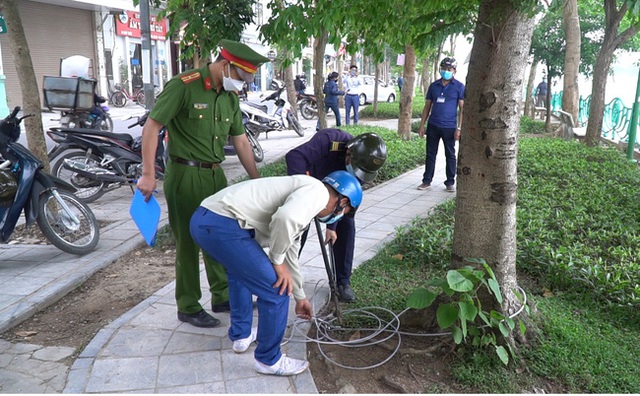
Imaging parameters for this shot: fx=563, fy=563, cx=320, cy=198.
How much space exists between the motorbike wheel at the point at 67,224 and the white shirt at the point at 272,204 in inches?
103

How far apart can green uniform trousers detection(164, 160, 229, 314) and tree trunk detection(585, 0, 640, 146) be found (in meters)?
9.21

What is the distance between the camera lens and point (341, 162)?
3.59 meters

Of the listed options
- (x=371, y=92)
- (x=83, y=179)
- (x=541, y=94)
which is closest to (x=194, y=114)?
(x=83, y=179)

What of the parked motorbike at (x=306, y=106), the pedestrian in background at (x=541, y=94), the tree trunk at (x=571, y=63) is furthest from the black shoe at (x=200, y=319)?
the pedestrian in background at (x=541, y=94)

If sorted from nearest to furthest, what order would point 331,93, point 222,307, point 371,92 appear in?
point 222,307 < point 331,93 < point 371,92

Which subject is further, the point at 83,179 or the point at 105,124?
the point at 105,124

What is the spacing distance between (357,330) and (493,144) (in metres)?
1.39

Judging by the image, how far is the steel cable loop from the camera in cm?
326

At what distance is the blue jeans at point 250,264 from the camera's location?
8.75 feet

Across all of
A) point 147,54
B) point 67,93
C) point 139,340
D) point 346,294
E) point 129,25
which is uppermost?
point 129,25

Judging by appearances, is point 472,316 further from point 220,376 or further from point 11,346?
point 11,346

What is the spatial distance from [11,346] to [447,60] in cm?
583

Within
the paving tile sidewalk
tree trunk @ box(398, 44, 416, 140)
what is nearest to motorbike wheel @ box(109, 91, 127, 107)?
tree trunk @ box(398, 44, 416, 140)

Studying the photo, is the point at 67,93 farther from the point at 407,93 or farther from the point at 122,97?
the point at 122,97
